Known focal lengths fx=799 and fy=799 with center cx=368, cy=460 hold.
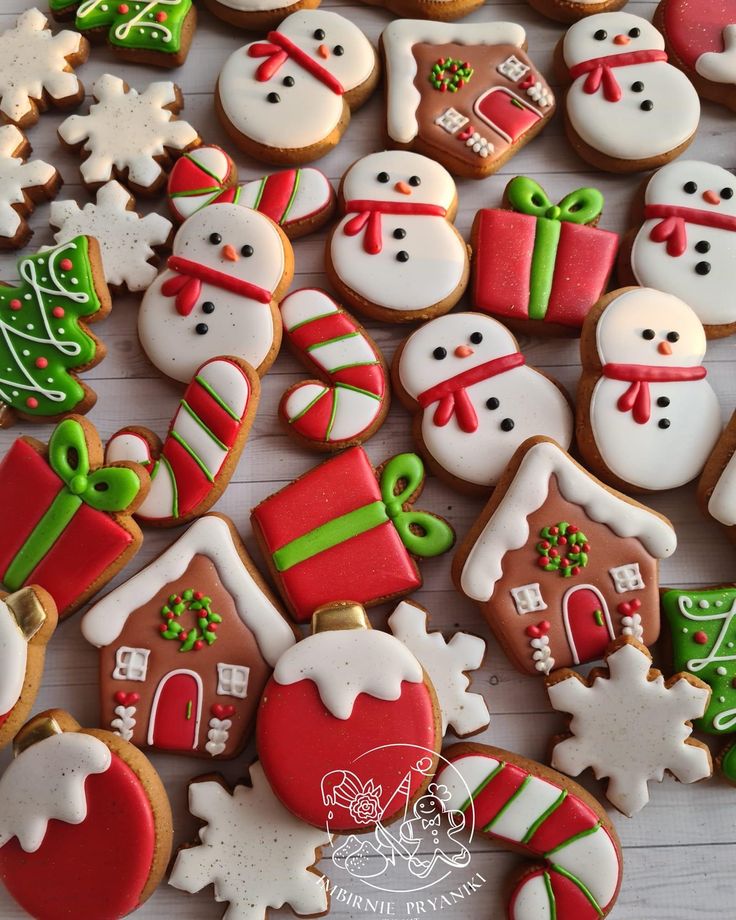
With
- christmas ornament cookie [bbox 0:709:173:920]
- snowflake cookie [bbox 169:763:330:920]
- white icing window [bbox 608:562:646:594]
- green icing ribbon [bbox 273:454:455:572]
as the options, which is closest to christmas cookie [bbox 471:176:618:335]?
green icing ribbon [bbox 273:454:455:572]

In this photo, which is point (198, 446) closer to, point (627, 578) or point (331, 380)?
point (331, 380)

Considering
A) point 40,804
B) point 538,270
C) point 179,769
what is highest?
point 538,270

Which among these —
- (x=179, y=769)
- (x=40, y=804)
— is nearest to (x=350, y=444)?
(x=179, y=769)

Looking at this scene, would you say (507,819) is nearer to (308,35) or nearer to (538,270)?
(538,270)

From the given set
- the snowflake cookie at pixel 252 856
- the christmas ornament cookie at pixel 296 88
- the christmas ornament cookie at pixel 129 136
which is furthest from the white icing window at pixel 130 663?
the christmas ornament cookie at pixel 296 88

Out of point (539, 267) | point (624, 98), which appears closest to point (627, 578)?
point (539, 267)

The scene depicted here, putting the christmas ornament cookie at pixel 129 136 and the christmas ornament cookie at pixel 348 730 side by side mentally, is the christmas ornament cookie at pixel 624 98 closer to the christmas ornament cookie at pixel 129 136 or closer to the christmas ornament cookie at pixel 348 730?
the christmas ornament cookie at pixel 129 136
